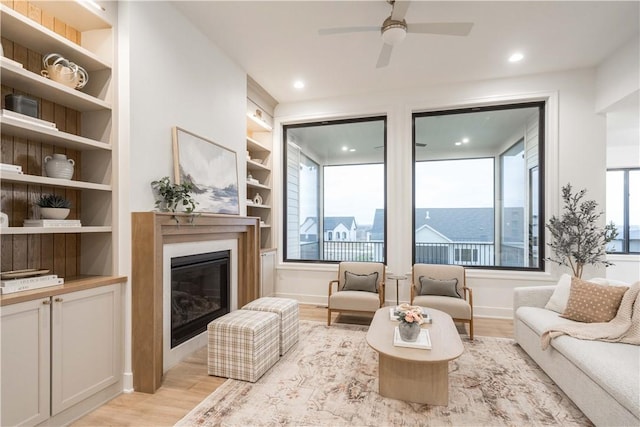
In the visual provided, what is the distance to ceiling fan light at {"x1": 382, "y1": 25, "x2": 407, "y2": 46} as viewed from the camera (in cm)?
276

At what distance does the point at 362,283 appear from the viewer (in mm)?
4371

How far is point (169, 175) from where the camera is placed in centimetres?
305

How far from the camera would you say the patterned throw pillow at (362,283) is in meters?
4.36

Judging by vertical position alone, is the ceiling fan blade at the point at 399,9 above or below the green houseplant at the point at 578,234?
above

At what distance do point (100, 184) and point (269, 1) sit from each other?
87.2 inches

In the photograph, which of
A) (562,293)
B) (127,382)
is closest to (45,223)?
(127,382)

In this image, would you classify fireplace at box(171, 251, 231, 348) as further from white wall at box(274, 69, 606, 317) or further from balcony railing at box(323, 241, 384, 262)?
balcony railing at box(323, 241, 384, 262)

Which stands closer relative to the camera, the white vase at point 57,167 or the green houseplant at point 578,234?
the white vase at point 57,167

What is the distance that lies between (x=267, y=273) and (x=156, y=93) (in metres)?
3.14

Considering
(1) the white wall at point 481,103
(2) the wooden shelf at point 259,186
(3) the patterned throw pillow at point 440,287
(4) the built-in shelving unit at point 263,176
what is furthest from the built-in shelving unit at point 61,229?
(3) the patterned throw pillow at point 440,287

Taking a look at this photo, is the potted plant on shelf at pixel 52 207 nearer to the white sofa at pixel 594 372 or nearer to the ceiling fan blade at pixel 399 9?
the ceiling fan blade at pixel 399 9

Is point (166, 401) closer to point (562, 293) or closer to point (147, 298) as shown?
point (147, 298)

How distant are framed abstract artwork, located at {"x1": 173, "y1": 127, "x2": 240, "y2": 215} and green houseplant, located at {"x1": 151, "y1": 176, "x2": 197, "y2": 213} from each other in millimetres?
160

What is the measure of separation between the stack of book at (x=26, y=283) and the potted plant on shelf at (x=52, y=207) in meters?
0.42
